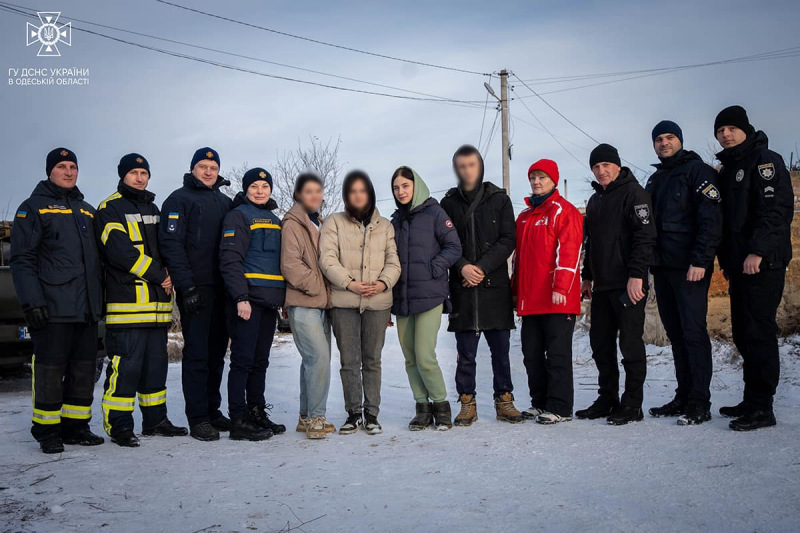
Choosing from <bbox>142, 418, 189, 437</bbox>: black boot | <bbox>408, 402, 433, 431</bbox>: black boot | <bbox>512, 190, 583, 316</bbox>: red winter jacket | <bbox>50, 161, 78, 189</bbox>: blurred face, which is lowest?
<bbox>142, 418, 189, 437</bbox>: black boot

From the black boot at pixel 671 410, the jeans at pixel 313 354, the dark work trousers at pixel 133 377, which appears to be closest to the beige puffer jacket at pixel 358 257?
the jeans at pixel 313 354

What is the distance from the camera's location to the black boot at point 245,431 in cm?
466

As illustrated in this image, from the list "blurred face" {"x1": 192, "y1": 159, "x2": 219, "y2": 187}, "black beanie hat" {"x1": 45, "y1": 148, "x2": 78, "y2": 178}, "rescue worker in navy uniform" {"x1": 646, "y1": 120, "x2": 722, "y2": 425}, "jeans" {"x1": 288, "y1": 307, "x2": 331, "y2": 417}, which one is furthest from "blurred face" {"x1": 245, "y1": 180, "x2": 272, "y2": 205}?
"rescue worker in navy uniform" {"x1": 646, "y1": 120, "x2": 722, "y2": 425}

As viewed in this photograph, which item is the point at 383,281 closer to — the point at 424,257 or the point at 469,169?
the point at 424,257

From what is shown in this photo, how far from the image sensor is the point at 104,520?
2928 mm

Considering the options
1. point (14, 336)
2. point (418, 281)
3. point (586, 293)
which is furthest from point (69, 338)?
point (586, 293)

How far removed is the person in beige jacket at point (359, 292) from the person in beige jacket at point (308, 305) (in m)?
0.11

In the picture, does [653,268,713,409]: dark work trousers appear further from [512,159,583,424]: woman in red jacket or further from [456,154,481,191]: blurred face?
[456,154,481,191]: blurred face

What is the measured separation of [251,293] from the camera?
188 inches

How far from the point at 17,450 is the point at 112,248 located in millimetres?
1590

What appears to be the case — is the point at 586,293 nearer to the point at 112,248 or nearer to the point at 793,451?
the point at 793,451

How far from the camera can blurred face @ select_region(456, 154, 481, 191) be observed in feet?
17.0

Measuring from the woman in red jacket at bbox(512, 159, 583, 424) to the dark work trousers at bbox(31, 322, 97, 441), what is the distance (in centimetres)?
347

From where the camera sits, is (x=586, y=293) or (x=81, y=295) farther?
(x=586, y=293)
